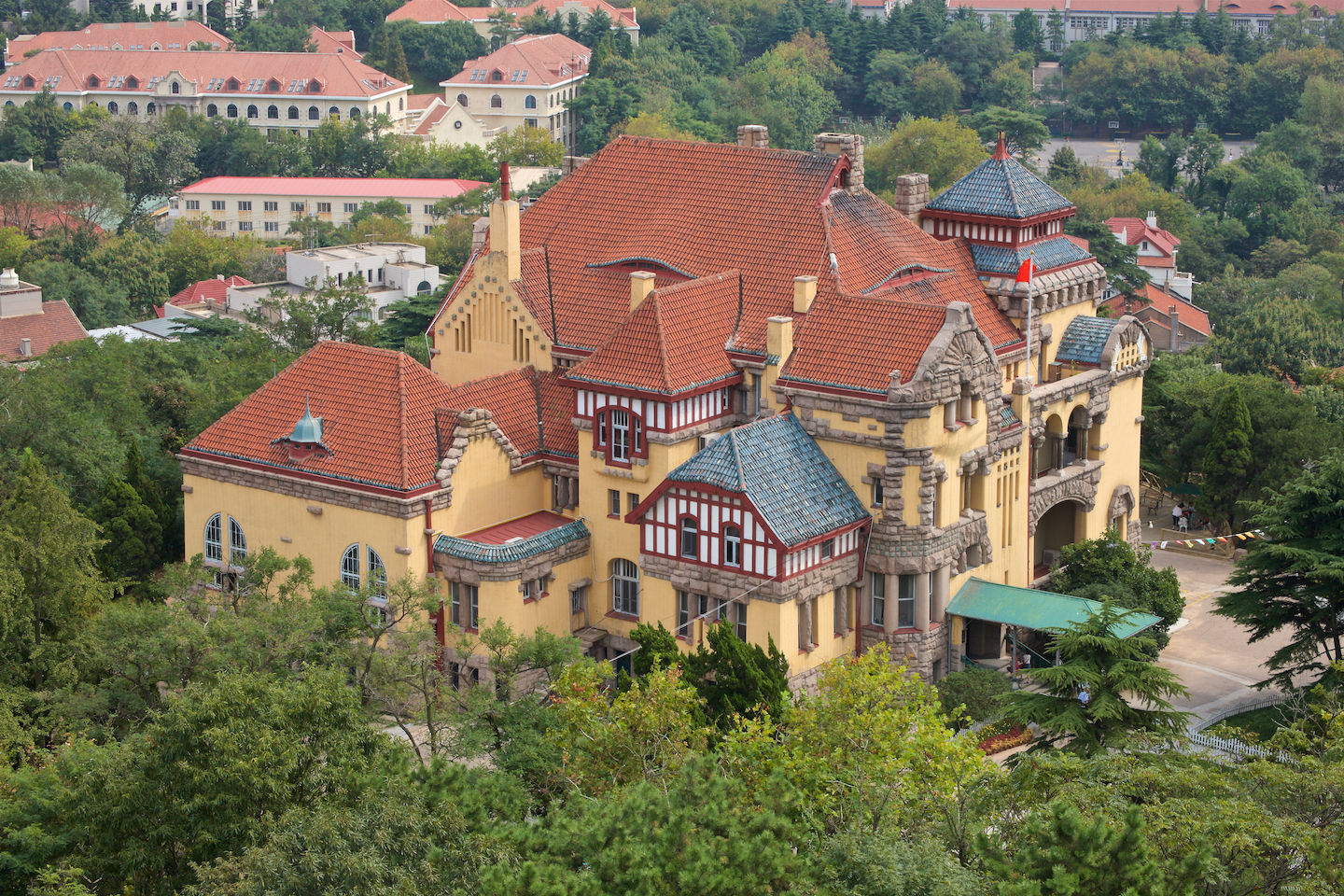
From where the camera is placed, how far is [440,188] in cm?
18975

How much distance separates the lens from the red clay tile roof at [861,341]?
226 feet

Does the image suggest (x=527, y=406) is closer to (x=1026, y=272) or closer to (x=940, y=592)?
(x=940, y=592)

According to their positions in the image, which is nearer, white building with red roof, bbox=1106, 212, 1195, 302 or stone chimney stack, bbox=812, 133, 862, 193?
stone chimney stack, bbox=812, 133, 862, 193

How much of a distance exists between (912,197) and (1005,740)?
24.0 meters

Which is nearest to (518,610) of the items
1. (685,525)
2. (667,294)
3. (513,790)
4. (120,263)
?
(685,525)

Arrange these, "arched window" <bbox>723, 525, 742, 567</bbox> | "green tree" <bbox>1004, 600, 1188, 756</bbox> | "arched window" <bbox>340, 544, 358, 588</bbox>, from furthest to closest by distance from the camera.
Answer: "arched window" <bbox>340, 544, 358, 588</bbox> < "arched window" <bbox>723, 525, 742, 567</bbox> < "green tree" <bbox>1004, 600, 1188, 756</bbox>

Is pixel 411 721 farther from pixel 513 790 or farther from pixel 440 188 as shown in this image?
pixel 440 188

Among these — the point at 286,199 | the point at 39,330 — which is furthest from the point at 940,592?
the point at 286,199

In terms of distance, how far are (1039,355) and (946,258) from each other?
595cm

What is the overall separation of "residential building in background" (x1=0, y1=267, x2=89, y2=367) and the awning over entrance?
69650 mm

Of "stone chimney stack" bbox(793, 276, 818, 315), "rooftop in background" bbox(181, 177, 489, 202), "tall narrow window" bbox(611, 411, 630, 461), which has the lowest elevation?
"rooftop in background" bbox(181, 177, 489, 202)

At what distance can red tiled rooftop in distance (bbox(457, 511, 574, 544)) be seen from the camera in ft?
235

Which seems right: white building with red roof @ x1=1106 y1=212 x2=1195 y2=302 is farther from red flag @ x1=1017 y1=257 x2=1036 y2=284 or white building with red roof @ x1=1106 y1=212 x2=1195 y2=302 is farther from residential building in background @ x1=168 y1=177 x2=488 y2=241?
red flag @ x1=1017 y1=257 x2=1036 y2=284

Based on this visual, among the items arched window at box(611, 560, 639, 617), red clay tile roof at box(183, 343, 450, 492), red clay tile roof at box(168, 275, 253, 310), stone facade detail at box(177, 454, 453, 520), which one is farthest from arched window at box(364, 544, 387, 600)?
red clay tile roof at box(168, 275, 253, 310)
